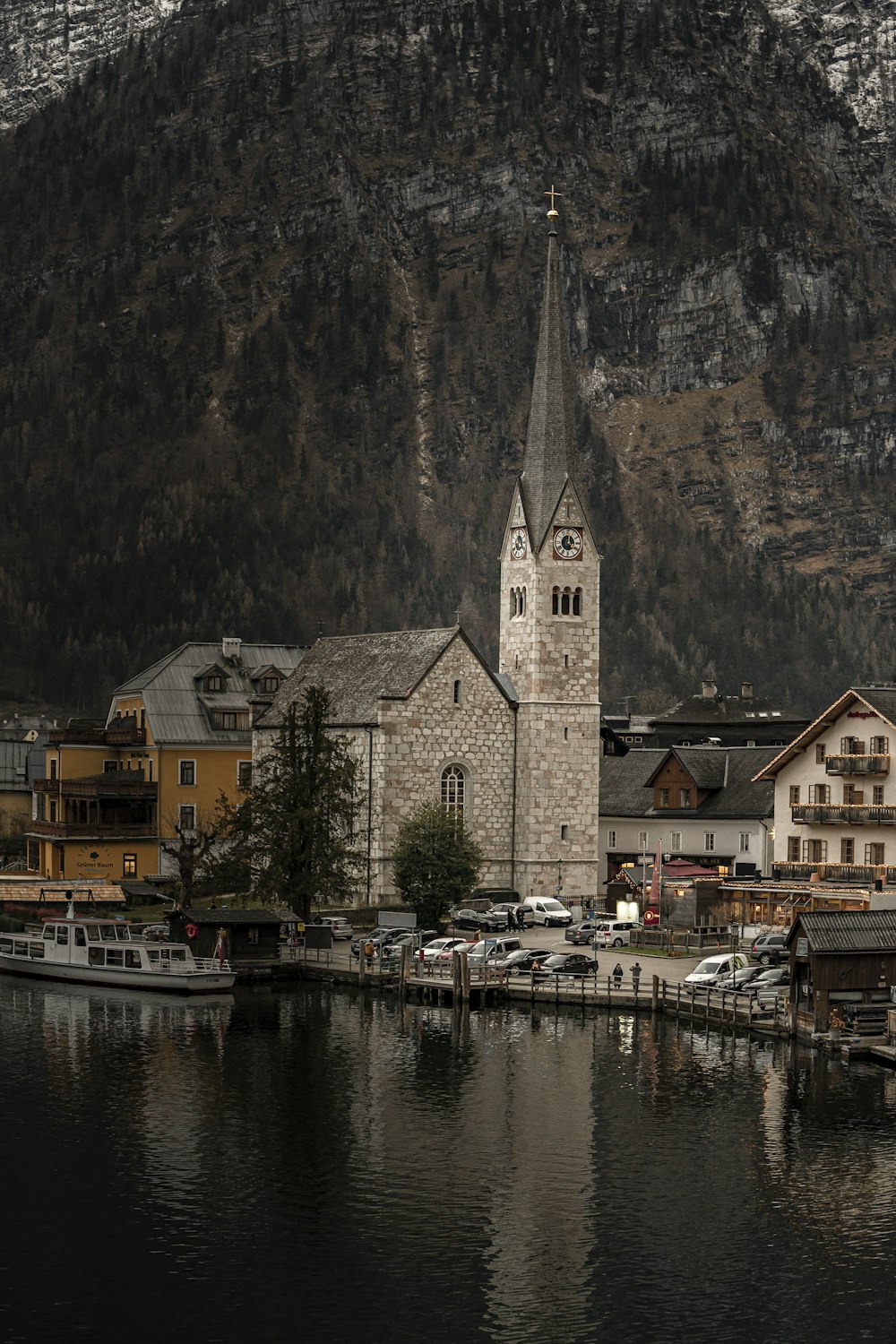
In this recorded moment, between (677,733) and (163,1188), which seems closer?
(163,1188)

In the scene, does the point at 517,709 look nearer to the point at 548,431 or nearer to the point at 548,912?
the point at 548,912

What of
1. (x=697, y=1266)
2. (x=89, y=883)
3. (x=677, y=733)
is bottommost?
(x=697, y=1266)

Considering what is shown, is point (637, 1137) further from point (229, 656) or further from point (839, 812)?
point (229, 656)

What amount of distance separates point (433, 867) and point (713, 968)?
22915 mm

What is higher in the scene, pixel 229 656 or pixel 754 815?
pixel 229 656

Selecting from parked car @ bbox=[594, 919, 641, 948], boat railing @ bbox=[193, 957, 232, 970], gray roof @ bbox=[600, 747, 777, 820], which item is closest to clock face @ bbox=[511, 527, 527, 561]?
gray roof @ bbox=[600, 747, 777, 820]

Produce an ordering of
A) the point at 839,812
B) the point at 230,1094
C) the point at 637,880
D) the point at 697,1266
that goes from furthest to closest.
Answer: the point at 637,880 → the point at 839,812 → the point at 230,1094 → the point at 697,1266

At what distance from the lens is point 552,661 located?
131000 millimetres

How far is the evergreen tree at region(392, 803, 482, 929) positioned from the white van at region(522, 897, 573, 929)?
4.69 metres

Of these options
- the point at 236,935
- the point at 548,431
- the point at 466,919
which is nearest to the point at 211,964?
the point at 236,935

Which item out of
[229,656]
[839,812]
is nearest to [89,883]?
[229,656]

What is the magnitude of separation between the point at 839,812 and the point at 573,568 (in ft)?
87.0

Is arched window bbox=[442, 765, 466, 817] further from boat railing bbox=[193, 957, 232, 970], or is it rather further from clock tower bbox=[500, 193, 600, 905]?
boat railing bbox=[193, 957, 232, 970]

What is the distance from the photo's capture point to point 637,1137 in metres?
70.9
